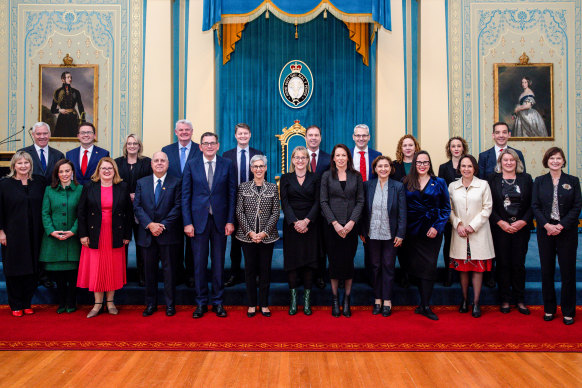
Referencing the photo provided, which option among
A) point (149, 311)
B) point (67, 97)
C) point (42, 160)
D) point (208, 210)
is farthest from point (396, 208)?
point (67, 97)

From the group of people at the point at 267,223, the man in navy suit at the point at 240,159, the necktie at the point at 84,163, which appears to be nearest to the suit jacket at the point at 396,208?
the group of people at the point at 267,223

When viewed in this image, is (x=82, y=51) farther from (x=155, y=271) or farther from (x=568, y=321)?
(x=568, y=321)

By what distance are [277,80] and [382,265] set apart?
4775mm

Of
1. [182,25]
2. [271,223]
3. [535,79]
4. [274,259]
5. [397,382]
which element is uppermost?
[182,25]

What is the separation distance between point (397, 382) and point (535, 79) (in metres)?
6.20

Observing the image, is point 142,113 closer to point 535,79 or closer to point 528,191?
point 528,191

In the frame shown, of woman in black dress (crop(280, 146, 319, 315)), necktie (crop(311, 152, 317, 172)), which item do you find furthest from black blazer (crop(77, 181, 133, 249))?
necktie (crop(311, 152, 317, 172))

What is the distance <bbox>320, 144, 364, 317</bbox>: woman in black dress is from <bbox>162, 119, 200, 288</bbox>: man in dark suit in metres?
1.35

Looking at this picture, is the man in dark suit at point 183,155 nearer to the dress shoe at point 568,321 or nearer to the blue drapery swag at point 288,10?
the blue drapery swag at point 288,10

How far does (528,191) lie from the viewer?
3891 millimetres

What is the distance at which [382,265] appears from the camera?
391 centimetres

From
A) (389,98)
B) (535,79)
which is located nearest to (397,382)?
(389,98)

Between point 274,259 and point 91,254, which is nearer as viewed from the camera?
point 91,254

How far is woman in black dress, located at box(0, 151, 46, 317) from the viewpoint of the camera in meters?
3.86
